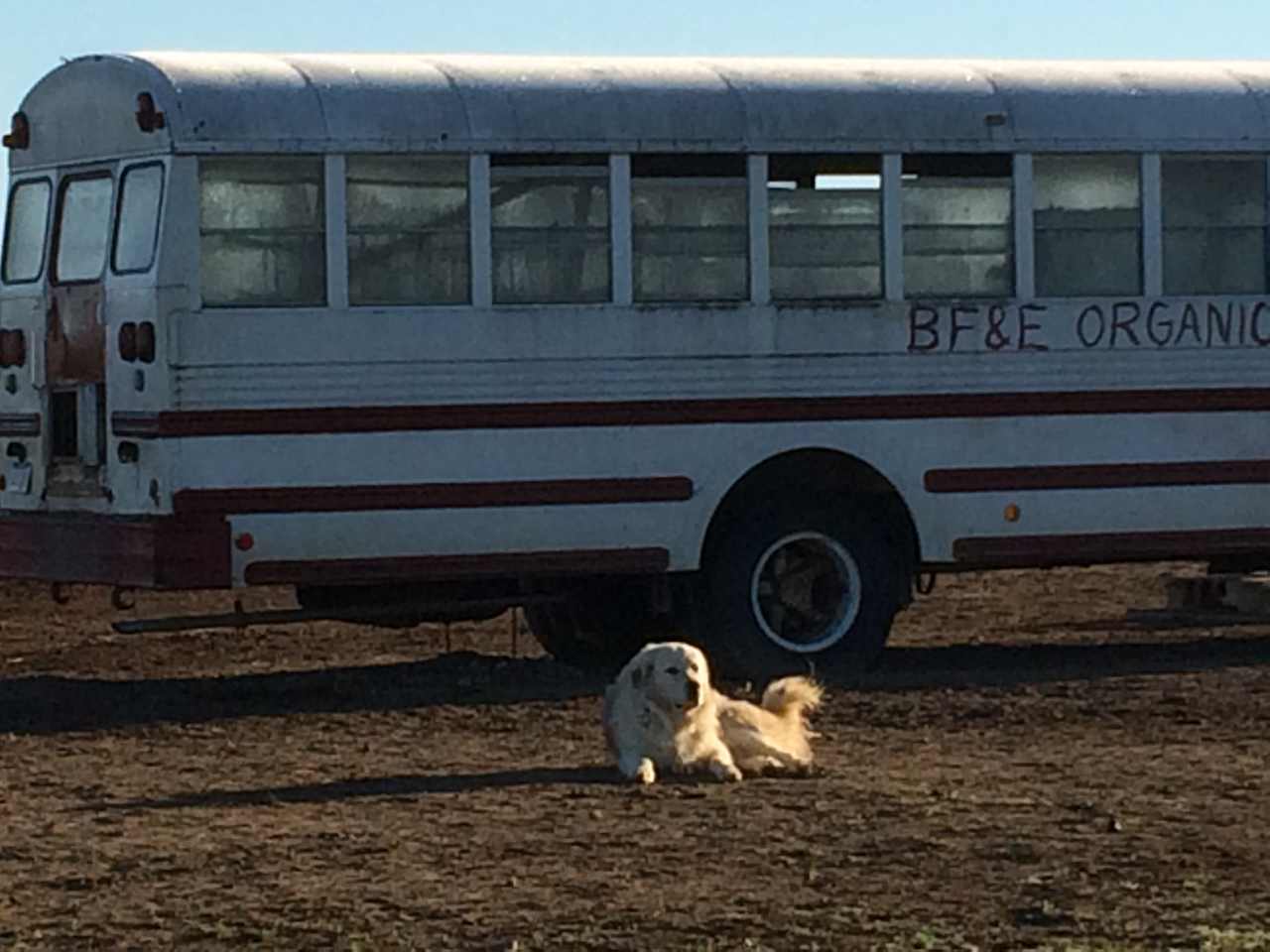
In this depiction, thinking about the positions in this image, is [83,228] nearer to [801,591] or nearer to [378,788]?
[801,591]

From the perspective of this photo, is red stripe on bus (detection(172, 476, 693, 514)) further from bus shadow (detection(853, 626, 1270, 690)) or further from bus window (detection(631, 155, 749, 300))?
bus shadow (detection(853, 626, 1270, 690))

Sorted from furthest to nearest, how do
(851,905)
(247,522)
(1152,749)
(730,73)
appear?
(730,73)
(247,522)
(1152,749)
(851,905)

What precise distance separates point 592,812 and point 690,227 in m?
4.90

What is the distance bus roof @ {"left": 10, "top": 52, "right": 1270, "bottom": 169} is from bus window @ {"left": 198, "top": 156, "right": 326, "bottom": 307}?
118mm

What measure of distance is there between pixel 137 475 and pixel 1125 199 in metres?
4.74

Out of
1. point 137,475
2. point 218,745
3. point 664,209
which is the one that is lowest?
point 218,745

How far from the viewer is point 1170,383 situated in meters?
15.8

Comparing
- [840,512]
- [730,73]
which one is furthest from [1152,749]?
[730,73]

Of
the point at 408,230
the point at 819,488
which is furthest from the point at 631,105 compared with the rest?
the point at 819,488

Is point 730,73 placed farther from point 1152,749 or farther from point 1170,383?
point 1152,749

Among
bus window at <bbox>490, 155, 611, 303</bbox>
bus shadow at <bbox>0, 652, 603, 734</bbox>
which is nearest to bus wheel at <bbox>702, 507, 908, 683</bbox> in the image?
bus shadow at <bbox>0, 652, 603, 734</bbox>

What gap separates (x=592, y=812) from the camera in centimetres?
1065

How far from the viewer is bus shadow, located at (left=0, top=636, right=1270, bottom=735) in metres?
14.2

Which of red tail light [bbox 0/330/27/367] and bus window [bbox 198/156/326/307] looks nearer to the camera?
bus window [bbox 198/156/326/307]
